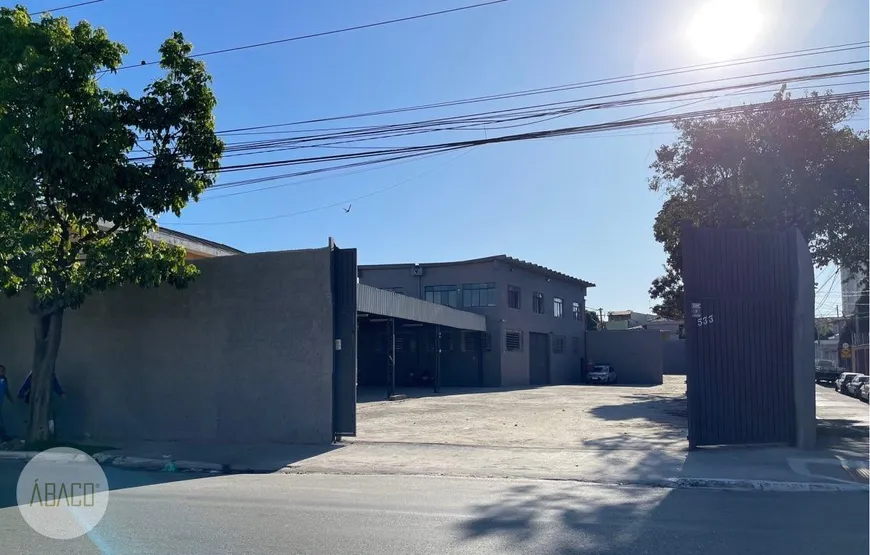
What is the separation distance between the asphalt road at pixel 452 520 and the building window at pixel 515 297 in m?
33.3

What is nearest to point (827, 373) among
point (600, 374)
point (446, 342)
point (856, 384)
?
point (856, 384)

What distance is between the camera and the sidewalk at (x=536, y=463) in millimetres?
10500

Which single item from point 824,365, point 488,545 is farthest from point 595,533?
point 824,365

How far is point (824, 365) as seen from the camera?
5500 cm

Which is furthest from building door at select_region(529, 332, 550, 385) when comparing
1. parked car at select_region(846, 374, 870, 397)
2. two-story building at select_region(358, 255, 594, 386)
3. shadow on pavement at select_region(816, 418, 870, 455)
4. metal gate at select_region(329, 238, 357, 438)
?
metal gate at select_region(329, 238, 357, 438)

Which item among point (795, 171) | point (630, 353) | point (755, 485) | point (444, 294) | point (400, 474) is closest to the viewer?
point (755, 485)

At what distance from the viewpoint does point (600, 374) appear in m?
50.5

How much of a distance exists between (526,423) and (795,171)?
11.8m

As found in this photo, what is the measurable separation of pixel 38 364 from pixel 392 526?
33.7ft

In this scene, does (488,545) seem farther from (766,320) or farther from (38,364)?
(38,364)

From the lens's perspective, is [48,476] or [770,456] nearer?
[48,476]

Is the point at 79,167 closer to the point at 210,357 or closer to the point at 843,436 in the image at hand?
the point at 210,357

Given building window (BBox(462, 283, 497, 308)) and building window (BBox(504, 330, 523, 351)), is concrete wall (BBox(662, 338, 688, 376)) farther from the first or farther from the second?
building window (BBox(462, 283, 497, 308))

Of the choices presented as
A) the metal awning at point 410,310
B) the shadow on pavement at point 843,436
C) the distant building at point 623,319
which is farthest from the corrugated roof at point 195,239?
the distant building at point 623,319
